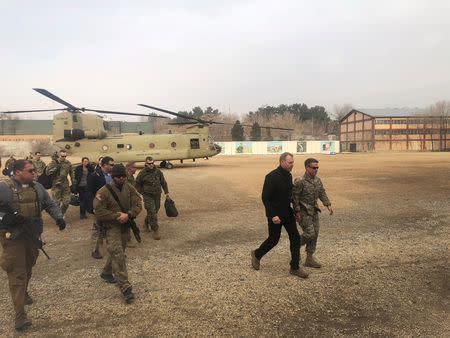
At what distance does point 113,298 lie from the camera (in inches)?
157

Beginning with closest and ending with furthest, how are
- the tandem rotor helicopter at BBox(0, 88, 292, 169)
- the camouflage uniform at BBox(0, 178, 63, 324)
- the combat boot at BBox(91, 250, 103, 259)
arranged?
the camouflage uniform at BBox(0, 178, 63, 324) → the combat boot at BBox(91, 250, 103, 259) → the tandem rotor helicopter at BBox(0, 88, 292, 169)

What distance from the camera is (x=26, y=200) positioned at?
3.56 metres

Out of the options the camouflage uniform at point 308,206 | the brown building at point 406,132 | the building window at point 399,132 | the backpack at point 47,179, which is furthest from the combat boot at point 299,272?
the building window at point 399,132

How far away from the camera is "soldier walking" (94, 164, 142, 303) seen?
389 centimetres

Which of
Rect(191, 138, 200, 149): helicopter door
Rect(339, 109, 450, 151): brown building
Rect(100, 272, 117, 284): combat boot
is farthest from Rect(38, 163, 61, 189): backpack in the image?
Rect(339, 109, 450, 151): brown building

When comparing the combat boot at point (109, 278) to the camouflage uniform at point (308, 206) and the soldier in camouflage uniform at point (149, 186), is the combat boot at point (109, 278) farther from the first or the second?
the camouflage uniform at point (308, 206)

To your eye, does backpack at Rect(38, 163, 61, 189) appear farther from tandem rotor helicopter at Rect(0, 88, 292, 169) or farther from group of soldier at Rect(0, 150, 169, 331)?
tandem rotor helicopter at Rect(0, 88, 292, 169)

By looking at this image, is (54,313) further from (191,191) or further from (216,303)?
(191,191)

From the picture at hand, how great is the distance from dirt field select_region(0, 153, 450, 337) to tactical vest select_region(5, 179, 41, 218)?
4.43 feet

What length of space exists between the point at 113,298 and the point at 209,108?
4044 inches

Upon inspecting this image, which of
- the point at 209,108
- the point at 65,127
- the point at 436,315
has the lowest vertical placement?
the point at 436,315

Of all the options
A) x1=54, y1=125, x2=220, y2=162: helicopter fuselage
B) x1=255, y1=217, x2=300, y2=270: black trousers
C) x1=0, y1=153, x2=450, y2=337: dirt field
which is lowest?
x1=0, y1=153, x2=450, y2=337: dirt field

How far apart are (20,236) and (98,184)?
2797 mm

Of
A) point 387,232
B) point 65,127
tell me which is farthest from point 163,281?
point 65,127
